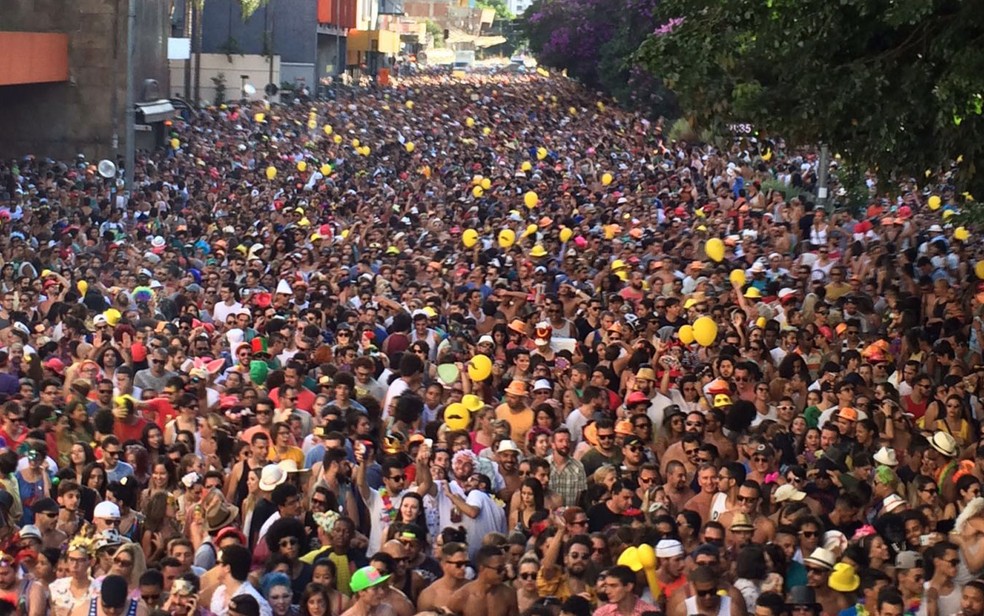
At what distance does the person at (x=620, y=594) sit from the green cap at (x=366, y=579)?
39.3 inches

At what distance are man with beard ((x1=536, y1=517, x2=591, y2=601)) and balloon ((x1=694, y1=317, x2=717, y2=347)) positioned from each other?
224 inches

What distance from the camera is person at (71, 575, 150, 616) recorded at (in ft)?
26.6

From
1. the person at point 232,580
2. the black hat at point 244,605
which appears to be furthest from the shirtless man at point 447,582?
the black hat at point 244,605

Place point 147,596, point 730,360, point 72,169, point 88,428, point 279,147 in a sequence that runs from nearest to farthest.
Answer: point 147,596, point 88,428, point 730,360, point 72,169, point 279,147

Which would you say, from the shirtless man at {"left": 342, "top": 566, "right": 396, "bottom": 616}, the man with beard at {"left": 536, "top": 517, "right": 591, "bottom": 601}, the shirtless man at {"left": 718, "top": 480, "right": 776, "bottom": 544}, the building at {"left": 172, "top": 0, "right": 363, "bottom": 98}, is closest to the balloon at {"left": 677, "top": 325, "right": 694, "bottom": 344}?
→ the shirtless man at {"left": 718, "top": 480, "right": 776, "bottom": 544}

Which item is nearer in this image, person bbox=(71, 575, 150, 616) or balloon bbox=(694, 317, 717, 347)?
person bbox=(71, 575, 150, 616)

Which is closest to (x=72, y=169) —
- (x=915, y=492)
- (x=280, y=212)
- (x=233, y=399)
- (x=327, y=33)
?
(x=280, y=212)

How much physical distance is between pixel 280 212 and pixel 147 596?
1758 centimetres

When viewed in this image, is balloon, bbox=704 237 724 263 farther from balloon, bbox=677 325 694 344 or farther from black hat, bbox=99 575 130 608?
black hat, bbox=99 575 130 608

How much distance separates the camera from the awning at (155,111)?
36938 mm

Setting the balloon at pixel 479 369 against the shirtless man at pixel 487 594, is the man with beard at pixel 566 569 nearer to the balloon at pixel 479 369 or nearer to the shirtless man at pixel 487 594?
the shirtless man at pixel 487 594

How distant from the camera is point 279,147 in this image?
1447 inches

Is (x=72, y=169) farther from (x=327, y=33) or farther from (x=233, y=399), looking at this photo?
(x=327, y=33)

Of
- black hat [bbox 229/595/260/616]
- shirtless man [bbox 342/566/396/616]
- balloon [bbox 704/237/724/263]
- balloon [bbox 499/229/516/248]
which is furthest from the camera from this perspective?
balloon [bbox 499/229/516/248]
